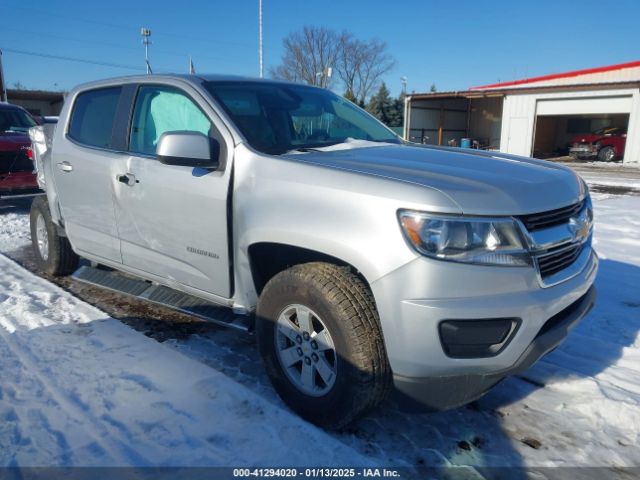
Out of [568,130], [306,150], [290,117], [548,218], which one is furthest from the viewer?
[568,130]

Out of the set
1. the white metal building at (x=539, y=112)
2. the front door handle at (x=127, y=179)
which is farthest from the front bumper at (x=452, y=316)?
the white metal building at (x=539, y=112)

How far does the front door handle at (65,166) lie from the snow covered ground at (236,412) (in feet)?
4.04

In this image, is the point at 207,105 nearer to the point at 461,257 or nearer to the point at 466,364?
the point at 461,257

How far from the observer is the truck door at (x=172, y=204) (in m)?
2.98

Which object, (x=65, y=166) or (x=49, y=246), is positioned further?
(x=49, y=246)

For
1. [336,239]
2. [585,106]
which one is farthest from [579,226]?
[585,106]

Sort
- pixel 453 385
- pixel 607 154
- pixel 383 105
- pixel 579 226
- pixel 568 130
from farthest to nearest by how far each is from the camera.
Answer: pixel 383 105 < pixel 568 130 < pixel 607 154 < pixel 579 226 < pixel 453 385

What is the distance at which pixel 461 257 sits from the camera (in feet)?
7.11

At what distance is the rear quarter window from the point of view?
12.9ft

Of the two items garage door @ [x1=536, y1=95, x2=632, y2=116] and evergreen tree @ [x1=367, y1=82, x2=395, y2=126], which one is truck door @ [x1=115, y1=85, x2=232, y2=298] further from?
evergreen tree @ [x1=367, y1=82, x2=395, y2=126]

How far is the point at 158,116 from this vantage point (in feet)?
11.8

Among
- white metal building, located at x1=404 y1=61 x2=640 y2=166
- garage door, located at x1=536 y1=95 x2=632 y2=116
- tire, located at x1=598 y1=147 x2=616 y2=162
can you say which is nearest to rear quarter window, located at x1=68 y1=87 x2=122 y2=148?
white metal building, located at x1=404 y1=61 x2=640 y2=166

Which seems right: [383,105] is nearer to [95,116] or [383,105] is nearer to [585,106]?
[585,106]

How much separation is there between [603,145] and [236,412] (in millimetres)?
26828
